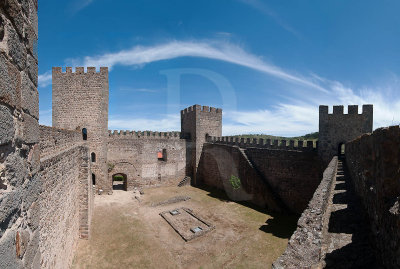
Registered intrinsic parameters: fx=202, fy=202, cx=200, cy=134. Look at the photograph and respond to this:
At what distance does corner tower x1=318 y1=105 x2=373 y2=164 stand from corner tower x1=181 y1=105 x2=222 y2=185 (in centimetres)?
1055

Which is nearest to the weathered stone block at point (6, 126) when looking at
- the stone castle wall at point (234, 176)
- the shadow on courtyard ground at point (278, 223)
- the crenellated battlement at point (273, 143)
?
the shadow on courtyard ground at point (278, 223)

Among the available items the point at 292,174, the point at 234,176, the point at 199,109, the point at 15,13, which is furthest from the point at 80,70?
the point at 292,174

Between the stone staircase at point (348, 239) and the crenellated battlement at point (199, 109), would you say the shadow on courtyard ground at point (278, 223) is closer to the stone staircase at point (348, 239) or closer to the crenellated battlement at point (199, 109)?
the stone staircase at point (348, 239)

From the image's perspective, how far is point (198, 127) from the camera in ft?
63.8

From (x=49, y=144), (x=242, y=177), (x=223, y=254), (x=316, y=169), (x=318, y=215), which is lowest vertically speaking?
(x=223, y=254)

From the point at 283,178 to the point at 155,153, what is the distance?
36.1 ft

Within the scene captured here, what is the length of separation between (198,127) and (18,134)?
58.2 ft

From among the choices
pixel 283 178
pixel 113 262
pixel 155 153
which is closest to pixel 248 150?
pixel 283 178

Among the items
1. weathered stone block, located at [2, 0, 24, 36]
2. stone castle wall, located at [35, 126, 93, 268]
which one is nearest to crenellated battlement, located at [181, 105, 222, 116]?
stone castle wall, located at [35, 126, 93, 268]

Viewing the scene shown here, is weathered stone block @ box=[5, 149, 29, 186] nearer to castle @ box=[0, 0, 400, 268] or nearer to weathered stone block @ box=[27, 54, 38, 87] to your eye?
castle @ box=[0, 0, 400, 268]

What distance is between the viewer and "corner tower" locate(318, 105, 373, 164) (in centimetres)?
1050

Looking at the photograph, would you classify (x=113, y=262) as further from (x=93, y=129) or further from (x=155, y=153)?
(x=155, y=153)

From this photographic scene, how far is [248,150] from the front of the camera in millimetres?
15328

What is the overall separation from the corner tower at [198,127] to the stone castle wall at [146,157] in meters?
0.81
